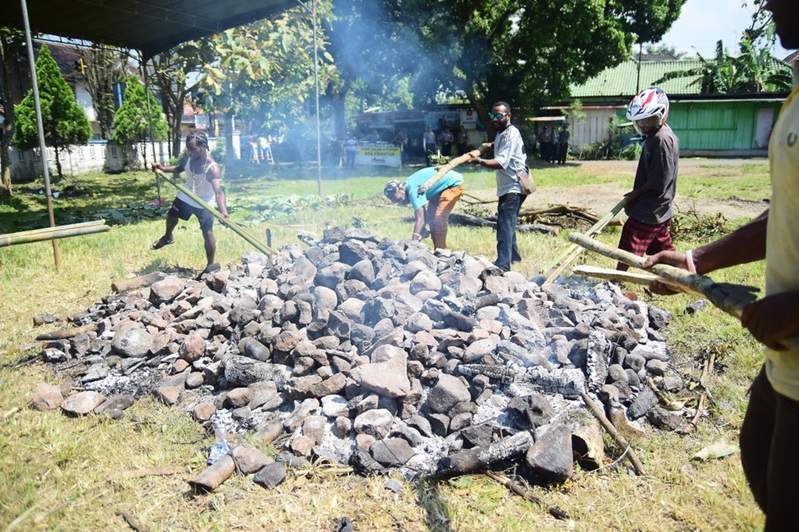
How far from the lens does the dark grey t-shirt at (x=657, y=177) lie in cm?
467

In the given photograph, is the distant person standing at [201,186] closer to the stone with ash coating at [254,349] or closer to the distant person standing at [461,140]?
the stone with ash coating at [254,349]

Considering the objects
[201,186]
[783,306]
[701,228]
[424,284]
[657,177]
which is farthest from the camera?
[701,228]

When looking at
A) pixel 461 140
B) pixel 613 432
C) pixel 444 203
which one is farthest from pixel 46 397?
pixel 461 140

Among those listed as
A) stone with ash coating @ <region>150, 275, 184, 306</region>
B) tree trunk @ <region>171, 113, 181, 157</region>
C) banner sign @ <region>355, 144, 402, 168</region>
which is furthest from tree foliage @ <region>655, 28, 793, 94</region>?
stone with ash coating @ <region>150, 275, 184, 306</region>

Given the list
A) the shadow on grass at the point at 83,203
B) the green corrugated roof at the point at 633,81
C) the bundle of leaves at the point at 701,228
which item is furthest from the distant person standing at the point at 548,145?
the shadow on grass at the point at 83,203

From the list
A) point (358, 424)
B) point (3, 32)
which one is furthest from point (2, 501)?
point (3, 32)

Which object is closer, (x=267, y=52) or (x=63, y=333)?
(x=63, y=333)

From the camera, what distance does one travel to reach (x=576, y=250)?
18.8 feet

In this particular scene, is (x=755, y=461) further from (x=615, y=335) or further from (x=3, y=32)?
(x=3, y=32)

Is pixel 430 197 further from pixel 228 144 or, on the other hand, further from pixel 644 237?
pixel 228 144

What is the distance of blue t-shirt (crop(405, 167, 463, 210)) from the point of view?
6.33 metres

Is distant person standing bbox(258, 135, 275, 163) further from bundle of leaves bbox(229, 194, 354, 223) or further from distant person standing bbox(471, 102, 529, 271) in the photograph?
distant person standing bbox(471, 102, 529, 271)

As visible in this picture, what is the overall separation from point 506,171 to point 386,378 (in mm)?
3299

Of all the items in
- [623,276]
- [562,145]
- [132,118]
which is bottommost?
[623,276]
